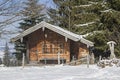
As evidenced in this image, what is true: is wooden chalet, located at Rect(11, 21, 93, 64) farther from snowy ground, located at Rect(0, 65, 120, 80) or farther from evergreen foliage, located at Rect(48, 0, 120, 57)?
snowy ground, located at Rect(0, 65, 120, 80)

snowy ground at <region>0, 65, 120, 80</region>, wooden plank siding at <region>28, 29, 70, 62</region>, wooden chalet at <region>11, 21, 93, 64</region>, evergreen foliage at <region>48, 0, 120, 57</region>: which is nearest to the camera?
snowy ground at <region>0, 65, 120, 80</region>

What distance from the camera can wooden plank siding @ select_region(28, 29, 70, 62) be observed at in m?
42.0

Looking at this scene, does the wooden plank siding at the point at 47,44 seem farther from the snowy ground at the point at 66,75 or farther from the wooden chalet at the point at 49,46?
the snowy ground at the point at 66,75

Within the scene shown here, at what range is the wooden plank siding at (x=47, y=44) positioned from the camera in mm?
42000

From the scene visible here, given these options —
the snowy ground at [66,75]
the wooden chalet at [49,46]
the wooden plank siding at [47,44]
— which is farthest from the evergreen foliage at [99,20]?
the snowy ground at [66,75]

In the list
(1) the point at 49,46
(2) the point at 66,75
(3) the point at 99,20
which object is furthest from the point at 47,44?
(2) the point at 66,75

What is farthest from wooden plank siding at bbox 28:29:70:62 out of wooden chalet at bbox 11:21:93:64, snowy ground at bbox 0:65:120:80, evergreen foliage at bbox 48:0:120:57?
snowy ground at bbox 0:65:120:80

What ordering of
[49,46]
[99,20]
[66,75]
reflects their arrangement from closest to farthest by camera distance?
[66,75] < [49,46] < [99,20]

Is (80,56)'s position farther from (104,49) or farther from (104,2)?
(104,2)

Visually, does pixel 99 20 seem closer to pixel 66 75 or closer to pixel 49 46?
pixel 49 46

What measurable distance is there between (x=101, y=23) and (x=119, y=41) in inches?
121

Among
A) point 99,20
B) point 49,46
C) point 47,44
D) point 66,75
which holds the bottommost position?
point 66,75

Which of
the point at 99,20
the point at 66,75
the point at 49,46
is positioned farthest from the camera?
the point at 99,20

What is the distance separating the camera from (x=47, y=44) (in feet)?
140
